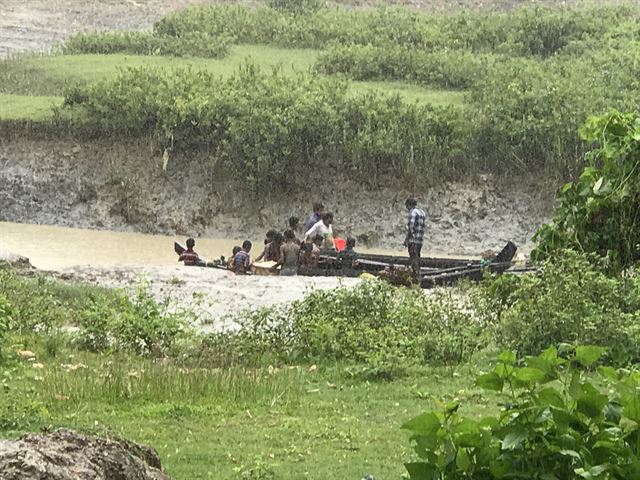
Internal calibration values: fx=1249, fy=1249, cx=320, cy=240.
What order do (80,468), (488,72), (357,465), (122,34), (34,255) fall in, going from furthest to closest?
(122,34)
(488,72)
(34,255)
(357,465)
(80,468)

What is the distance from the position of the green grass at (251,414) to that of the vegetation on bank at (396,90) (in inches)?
771

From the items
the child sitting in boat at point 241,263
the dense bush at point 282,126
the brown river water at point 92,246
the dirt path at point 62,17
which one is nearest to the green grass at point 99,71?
the dense bush at point 282,126

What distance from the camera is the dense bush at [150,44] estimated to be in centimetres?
4081

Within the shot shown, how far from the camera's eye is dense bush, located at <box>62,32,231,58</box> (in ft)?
134

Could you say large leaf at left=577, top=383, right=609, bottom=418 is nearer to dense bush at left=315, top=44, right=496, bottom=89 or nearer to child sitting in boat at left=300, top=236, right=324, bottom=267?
child sitting in boat at left=300, top=236, right=324, bottom=267

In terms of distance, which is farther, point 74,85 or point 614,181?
point 74,85

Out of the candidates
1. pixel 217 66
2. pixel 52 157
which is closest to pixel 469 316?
pixel 52 157

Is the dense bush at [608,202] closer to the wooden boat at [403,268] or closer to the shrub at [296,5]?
the wooden boat at [403,268]

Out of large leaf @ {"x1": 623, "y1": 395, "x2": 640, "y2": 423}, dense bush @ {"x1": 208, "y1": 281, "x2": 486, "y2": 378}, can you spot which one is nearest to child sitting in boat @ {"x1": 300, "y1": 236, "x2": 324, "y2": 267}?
dense bush @ {"x1": 208, "y1": 281, "x2": 486, "y2": 378}

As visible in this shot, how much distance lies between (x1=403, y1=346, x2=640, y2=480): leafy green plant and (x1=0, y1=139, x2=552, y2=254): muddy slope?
998 inches

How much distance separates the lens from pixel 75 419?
973 centimetres

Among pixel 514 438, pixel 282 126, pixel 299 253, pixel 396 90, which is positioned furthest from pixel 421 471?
pixel 396 90

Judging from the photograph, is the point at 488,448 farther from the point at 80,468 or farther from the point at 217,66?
the point at 217,66

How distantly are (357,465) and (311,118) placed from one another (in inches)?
941
